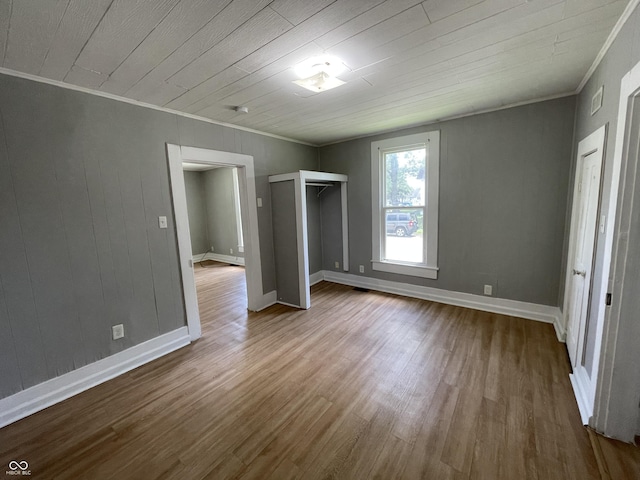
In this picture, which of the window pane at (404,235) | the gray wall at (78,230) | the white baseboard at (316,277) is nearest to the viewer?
the gray wall at (78,230)

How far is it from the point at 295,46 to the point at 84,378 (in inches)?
118

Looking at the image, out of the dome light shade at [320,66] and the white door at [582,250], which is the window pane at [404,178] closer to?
the white door at [582,250]

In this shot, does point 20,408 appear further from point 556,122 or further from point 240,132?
point 556,122

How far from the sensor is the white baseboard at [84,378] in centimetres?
188

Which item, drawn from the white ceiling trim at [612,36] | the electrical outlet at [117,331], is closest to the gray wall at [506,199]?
Result: the white ceiling trim at [612,36]

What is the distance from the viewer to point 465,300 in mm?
3525

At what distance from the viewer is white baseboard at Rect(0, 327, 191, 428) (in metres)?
1.88

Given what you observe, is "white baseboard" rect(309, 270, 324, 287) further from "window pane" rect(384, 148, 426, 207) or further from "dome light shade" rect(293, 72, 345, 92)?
"dome light shade" rect(293, 72, 345, 92)

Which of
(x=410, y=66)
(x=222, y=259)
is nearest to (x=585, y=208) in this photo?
(x=410, y=66)

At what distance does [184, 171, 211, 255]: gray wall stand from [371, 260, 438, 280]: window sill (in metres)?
4.92

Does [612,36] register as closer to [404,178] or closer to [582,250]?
[582,250]

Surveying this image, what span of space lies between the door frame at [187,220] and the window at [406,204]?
1.85 m

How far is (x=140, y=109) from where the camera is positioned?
7.93 ft

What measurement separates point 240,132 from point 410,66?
219 centimetres
